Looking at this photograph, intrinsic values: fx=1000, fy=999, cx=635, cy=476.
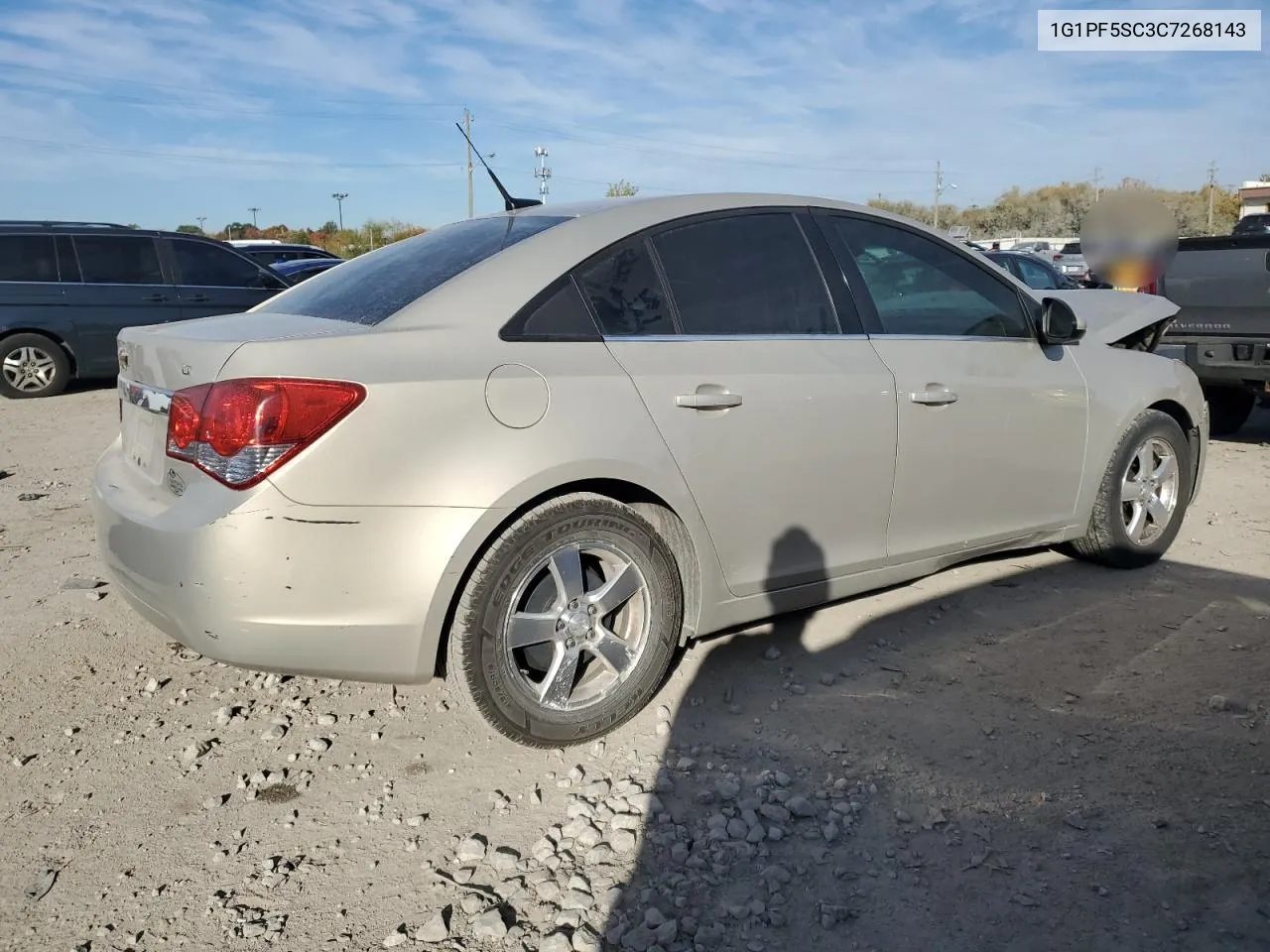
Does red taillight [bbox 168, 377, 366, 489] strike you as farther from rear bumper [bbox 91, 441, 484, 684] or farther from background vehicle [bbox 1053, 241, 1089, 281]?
background vehicle [bbox 1053, 241, 1089, 281]

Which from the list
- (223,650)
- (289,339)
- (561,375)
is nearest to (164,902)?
(223,650)

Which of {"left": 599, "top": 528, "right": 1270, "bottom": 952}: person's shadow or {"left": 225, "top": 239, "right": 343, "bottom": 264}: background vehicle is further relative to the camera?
{"left": 225, "top": 239, "right": 343, "bottom": 264}: background vehicle

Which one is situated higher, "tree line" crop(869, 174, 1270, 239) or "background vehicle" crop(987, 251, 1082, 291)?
"tree line" crop(869, 174, 1270, 239)

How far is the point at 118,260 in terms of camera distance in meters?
10.7

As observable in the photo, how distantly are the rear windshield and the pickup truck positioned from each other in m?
5.43

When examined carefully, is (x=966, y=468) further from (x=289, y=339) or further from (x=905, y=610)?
(x=289, y=339)

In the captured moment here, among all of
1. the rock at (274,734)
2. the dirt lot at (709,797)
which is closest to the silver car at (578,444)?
the dirt lot at (709,797)

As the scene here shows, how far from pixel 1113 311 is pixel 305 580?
12.8 feet

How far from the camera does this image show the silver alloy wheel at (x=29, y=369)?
10.3m

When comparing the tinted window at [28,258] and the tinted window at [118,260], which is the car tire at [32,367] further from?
the tinted window at [118,260]

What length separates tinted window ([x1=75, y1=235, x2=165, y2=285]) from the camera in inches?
416

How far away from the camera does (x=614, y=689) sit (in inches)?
124

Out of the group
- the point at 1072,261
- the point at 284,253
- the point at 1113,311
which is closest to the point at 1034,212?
the point at 1072,261

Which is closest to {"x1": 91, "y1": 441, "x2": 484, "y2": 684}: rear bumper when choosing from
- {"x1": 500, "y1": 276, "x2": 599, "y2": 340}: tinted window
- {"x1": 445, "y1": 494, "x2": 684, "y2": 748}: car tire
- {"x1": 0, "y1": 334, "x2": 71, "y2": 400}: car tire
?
{"x1": 445, "y1": 494, "x2": 684, "y2": 748}: car tire
